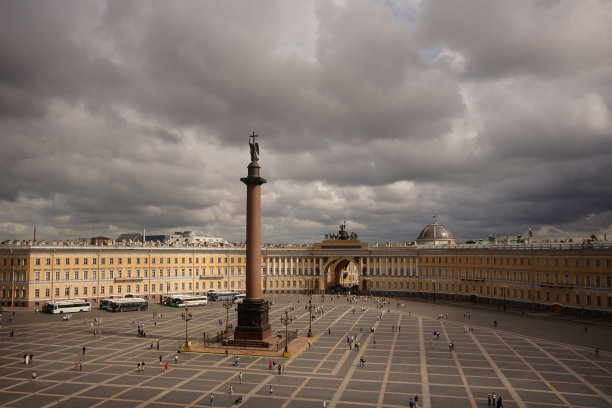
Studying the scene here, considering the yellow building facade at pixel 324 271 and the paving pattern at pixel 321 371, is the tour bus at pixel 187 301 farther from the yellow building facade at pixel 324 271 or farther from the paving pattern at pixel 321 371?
the paving pattern at pixel 321 371

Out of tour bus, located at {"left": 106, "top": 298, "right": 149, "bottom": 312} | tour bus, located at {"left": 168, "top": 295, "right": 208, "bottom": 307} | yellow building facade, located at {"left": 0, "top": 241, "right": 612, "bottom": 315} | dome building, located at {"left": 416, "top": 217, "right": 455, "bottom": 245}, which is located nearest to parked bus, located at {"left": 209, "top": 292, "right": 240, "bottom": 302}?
yellow building facade, located at {"left": 0, "top": 241, "right": 612, "bottom": 315}

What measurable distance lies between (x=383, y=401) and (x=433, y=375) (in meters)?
8.64

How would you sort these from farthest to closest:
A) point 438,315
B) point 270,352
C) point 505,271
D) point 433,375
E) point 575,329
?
point 505,271, point 438,315, point 575,329, point 270,352, point 433,375

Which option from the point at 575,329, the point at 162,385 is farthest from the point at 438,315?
the point at 162,385

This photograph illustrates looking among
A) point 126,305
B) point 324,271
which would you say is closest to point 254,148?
point 126,305

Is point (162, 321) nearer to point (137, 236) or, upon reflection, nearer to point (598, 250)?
point (598, 250)

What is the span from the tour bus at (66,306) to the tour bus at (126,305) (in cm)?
395

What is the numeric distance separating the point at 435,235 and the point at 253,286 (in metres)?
86.3

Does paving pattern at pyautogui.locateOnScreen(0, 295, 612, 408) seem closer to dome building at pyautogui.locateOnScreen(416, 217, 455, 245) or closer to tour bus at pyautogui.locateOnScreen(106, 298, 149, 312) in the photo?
tour bus at pyautogui.locateOnScreen(106, 298, 149, 312)

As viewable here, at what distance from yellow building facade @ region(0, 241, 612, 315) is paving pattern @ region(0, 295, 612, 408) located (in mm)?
20478

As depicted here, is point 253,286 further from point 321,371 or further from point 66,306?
point 66,306

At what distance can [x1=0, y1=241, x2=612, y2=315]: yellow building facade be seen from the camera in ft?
244

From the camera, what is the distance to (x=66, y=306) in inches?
3071

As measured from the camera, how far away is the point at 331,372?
41312 millimetres
